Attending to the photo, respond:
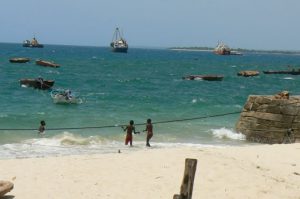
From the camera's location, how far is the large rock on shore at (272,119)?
64.8ft

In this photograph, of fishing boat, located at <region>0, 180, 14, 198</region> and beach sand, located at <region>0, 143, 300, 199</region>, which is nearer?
fishing boat, located at <region>0, 180, 14, 198</region>

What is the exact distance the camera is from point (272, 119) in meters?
20.2

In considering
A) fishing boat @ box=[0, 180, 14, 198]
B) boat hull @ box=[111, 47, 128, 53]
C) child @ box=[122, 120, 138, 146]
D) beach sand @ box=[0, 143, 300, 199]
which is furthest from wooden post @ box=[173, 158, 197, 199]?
boat hull @ box=[111, 47, 128, 53]

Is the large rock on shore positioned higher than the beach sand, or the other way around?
the large rock on shore

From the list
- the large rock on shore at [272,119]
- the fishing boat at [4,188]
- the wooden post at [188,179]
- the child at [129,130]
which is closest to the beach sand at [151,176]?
the fishing boat at [4,188]

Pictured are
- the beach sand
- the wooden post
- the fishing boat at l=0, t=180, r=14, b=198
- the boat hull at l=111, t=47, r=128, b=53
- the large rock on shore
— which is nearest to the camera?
the wooden post

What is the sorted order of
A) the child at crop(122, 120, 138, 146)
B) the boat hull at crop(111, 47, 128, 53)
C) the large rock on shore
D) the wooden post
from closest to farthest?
the wooden post → the child at crop(122, 120, 138, 146) → the large rock on shore → the boat hull at crop(111, 47, 128, 53)

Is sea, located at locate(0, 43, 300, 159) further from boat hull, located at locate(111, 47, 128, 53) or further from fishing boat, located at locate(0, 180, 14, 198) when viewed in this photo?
boat hull, located at locate(111, 47, 128, 53)

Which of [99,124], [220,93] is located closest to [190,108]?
[99,124]

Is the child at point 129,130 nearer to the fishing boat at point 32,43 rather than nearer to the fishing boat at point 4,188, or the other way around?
the fishing boat at point 4,188

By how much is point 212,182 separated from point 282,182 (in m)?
1.77

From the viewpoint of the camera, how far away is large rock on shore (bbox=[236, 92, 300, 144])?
1975cm

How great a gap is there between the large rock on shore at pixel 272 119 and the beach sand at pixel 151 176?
4315 millimetres

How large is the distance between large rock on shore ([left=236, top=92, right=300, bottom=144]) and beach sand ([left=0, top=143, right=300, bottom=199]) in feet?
14.2
